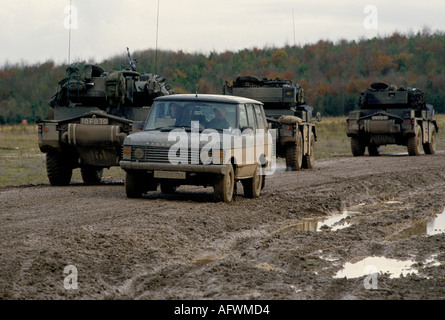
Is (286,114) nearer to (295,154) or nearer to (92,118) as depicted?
(295,154)

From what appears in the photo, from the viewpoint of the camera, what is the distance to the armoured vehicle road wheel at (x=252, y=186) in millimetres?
13492

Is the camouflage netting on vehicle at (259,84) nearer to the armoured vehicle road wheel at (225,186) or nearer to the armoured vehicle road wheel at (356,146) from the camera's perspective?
the armoured vehicle road wheel at (356,146)

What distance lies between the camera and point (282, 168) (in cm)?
2277

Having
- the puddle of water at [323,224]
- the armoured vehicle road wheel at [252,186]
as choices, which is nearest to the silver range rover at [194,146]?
the armoured vehicle road wheel at [252,186]

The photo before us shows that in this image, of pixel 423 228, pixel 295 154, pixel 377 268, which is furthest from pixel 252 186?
pixel 295 154

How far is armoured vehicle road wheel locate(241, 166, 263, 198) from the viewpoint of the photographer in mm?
13492

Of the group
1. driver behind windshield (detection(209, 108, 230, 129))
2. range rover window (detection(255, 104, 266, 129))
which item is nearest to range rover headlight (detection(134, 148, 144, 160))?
driver behind windshield (detection(209, 108, 230, 129))

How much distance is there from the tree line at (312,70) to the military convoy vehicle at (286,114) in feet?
188

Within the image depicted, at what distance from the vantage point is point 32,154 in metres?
29.4

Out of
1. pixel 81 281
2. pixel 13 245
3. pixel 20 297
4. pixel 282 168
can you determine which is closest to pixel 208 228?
pixel 13 245

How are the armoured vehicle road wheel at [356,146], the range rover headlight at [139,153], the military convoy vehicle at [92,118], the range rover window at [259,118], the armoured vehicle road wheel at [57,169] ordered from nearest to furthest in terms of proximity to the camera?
1. the range rover headlight at [139,153]
2. the range rover window at [259,118]
3. the military convoy vehicle at [92,118]
4. the armoured vehicle road wheel at [57,169]
5. the armoured vehicle road wheel at [356,146]

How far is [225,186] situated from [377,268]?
446 centimetres

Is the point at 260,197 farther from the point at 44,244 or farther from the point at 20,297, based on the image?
the point at 20,297

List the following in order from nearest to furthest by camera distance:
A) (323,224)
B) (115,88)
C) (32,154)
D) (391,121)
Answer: (323,224) → (115,88) → (32,154) → (391,121)
